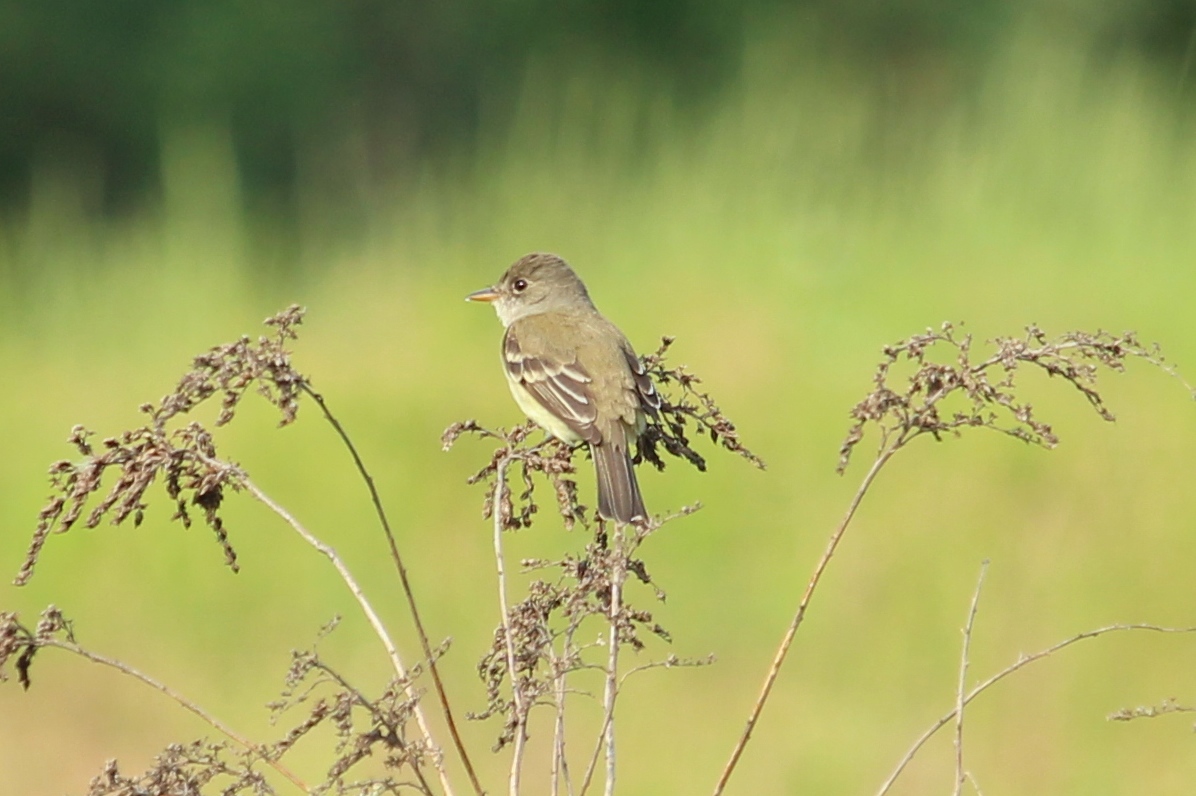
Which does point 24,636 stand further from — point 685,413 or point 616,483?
point 616,483

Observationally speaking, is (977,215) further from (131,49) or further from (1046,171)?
(131,49)

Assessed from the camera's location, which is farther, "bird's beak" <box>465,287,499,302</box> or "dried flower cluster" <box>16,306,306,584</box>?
"bird's beak" <box>465,287,499,302</box>

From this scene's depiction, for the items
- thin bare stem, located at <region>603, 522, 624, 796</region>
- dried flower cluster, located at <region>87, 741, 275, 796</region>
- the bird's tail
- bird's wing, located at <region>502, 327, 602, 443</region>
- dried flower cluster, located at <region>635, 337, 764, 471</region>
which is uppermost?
bird's wing, located at <region>502, 327, 602, 443</region>

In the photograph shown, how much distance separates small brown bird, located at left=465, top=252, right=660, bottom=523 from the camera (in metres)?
3.93

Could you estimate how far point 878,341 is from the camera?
8.59m

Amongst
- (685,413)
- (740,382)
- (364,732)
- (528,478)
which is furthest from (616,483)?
(740,382)

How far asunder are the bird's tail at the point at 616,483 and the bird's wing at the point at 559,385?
0.06m

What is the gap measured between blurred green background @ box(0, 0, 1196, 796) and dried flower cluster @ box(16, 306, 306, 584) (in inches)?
151

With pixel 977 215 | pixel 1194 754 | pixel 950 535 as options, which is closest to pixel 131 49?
pixel 977 215

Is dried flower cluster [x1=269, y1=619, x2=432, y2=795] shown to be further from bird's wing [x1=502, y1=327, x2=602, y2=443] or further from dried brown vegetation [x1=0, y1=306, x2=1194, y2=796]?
bird's wing [x1=502, y1=327, x2=602, y2=443]

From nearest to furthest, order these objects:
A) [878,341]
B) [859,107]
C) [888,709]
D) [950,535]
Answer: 1. [888,709]
2. [950,535]
3. [878,341]
4. [859,107]

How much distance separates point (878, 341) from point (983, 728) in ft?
8.34

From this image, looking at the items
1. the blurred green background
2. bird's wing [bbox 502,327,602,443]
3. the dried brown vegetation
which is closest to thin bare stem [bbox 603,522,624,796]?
the dried brown vegetation

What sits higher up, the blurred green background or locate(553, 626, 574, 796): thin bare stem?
the blurred green background
